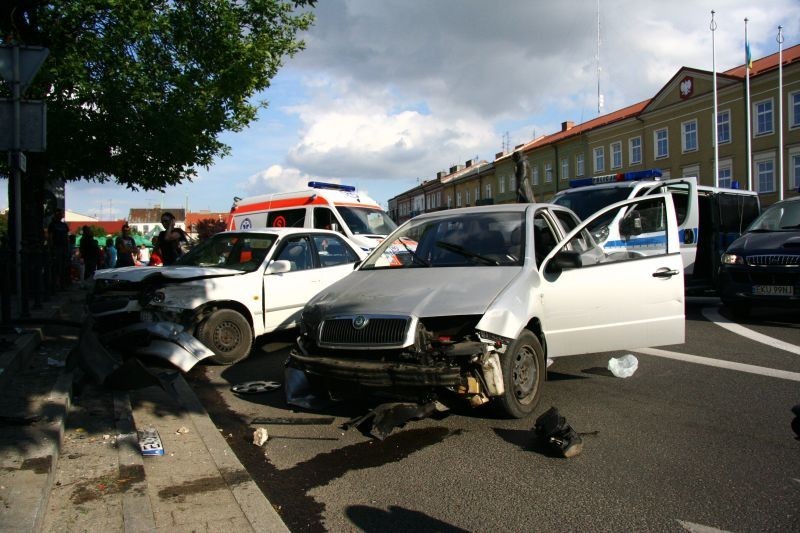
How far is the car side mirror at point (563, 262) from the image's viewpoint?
5230mm

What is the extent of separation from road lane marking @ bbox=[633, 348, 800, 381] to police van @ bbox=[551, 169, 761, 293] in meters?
4.24

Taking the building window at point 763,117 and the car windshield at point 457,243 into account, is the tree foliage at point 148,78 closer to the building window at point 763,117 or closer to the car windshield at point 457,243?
the car windshield at point 457,243

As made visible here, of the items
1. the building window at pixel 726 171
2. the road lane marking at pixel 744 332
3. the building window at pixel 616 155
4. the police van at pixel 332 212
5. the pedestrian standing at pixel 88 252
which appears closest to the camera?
the road lane marking at pixel 744 332

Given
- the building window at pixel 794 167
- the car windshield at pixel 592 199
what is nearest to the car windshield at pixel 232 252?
the car windshield at pixel 592 199

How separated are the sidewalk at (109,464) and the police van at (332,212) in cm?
737

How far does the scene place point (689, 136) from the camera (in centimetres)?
3962

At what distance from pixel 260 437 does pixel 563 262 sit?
8.96 feet

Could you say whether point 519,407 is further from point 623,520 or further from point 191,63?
point 191,63

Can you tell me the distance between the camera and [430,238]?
240 inches

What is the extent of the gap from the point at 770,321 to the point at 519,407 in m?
6.56

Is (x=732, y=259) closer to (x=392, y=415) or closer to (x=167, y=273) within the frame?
(x=392, y=415)

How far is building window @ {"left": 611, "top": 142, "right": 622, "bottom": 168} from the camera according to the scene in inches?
1790

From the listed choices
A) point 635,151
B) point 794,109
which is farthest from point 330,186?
point 635,151

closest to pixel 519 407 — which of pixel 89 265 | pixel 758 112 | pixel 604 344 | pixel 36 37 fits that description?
pixel 604 344
